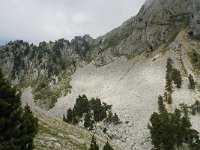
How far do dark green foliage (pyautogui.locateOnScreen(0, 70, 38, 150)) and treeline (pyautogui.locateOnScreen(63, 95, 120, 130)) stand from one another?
8583cm

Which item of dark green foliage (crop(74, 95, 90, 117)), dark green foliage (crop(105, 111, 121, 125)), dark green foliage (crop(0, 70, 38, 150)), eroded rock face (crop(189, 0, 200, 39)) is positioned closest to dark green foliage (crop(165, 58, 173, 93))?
dark green foliage (crop(105, 111, 121, 125))

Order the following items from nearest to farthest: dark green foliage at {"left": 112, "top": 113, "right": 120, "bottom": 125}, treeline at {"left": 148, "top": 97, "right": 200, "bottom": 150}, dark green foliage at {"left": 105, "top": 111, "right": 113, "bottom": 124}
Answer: treeline at {"left": 148, "top": 97, "right": 200, "bottom": 150}
dark green foliage at {"left": 112, "top": 113, "right": 120, "bottom": 125}
dark green foliage at {"left": 105, "top": 111, "right": 113, "bottom": 124}

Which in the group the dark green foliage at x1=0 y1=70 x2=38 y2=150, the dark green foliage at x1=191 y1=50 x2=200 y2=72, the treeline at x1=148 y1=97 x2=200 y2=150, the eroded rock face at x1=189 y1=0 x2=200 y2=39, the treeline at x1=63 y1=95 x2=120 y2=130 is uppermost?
the eroded rock face at x1=189 y1=0 x2=200 y2=39

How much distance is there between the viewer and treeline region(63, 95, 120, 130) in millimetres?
113125

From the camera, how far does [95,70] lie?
187375 millimetres

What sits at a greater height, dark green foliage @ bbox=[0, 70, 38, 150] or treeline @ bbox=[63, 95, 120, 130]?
treeline @ bbox=[63, 95, 120, 130]

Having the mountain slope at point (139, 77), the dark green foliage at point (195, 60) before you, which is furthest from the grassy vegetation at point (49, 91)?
the dark green foliage at point (195, 60)

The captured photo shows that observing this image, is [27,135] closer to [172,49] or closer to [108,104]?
[108,104]

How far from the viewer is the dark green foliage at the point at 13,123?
23.1m

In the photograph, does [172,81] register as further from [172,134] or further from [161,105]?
[172,134]

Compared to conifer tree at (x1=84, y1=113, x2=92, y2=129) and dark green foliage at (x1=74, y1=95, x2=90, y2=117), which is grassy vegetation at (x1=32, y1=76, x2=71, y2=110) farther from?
conifer tree at (x1=84, y1=113, x2=92, y2=129)

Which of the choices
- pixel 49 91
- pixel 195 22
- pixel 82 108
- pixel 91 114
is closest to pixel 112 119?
pixel 91 114

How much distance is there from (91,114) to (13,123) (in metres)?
99.7

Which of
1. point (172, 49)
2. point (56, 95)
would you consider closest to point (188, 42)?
point (172, 49)
